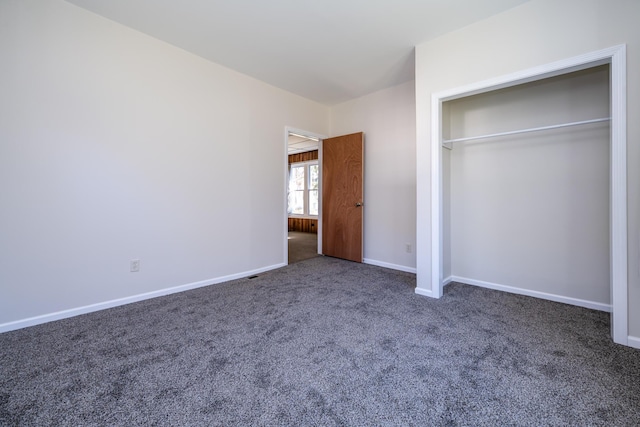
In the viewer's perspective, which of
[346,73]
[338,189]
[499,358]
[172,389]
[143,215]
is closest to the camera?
[172,389]

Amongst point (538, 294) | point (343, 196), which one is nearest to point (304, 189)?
point (343, 196)

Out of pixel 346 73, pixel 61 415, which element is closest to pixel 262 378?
pixel 61 415

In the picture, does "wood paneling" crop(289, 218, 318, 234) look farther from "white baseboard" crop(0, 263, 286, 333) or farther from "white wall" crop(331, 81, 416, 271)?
"white baseboard" crop(0, 263, 286, 333)

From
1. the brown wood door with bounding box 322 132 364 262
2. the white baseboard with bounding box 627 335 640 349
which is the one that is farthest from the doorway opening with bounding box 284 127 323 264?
the white baseboard with bounding box 627 335 640 349

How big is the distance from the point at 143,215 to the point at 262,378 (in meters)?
2.08

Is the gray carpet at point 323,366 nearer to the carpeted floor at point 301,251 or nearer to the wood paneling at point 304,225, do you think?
the carpeted floor at point 301,251

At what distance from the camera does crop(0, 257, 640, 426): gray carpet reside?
4.07 feet

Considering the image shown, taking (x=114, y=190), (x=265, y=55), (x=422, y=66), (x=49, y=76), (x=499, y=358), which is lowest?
(x=499, y=358)

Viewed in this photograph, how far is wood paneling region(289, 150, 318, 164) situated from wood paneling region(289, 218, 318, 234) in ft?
6.16

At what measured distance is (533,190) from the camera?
2.67 m

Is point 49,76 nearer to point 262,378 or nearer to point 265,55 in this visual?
point 265,55

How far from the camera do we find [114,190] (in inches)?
97.5

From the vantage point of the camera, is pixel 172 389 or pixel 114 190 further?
pixel 114 190

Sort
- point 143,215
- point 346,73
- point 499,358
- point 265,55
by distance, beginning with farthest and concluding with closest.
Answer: point 346,73, point 265,55, point 143,215, point 499,358
